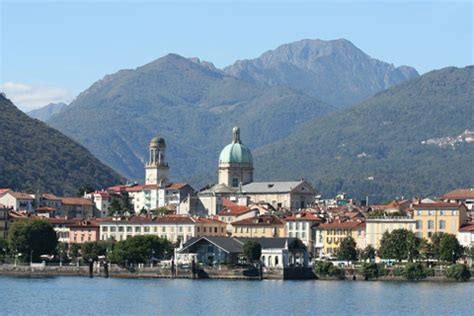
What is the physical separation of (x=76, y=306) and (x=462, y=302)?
23304 mm

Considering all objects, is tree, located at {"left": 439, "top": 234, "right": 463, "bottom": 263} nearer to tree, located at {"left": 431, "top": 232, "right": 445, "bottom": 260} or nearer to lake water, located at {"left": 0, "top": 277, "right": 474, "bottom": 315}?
tree, located at {"left": 431, "top": 232, "right": 445, "bottom": 260}

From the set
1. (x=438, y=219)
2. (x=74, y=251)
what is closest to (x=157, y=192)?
(x=74, y=251)

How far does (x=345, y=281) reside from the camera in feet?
381

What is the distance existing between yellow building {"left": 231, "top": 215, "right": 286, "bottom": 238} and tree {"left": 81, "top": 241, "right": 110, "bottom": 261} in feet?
49.2

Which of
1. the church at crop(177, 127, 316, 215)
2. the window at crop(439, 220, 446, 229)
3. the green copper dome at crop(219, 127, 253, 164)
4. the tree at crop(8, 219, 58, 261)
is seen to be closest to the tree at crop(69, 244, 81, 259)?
the tree at crop(8, 219, 58, 261)

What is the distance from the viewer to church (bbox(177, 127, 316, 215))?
168 m

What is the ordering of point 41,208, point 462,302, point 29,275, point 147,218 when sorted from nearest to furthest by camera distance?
point 462,302 → point 29,275 → point 147,218 → point 41,208

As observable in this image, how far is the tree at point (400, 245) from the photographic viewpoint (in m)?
122

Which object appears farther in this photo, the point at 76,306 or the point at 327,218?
the point at 327,218

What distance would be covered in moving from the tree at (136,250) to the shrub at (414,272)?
23848 mm

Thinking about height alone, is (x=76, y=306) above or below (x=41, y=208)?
below

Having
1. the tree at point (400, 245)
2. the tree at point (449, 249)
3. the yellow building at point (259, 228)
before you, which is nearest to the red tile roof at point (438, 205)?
the tree at point (400, 245)

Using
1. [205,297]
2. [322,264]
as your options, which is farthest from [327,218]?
[205,297]

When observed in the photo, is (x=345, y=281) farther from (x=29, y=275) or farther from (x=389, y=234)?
(x=29, y=275)
